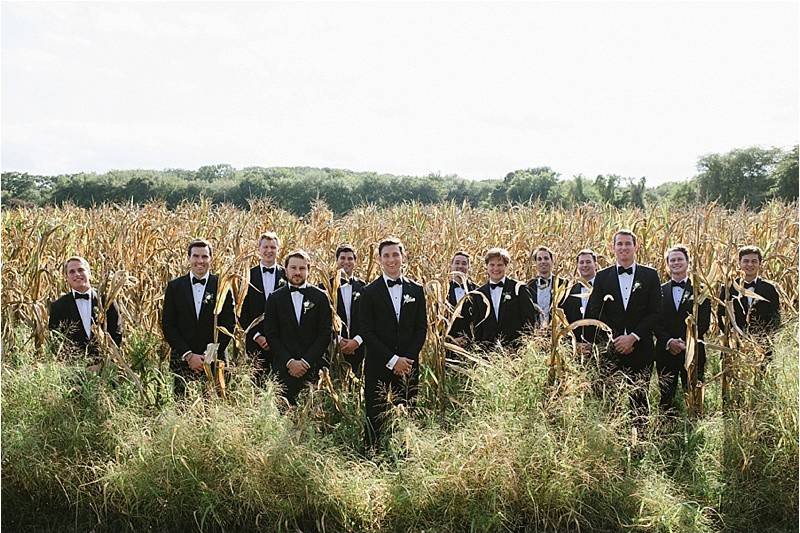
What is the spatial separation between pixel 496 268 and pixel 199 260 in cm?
221

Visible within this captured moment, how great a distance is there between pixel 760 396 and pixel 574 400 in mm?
1384

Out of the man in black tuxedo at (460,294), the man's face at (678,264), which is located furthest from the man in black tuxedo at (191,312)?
the man's face at (678,264)

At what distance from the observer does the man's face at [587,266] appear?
19.1 ft

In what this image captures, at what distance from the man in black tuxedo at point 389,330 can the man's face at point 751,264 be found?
2475 millimetres

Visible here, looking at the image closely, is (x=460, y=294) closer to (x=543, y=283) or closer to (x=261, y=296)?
(x=543, y=283)

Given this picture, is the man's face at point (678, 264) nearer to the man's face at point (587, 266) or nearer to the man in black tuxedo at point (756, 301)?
the man in black tuxedo at point (756, 301)

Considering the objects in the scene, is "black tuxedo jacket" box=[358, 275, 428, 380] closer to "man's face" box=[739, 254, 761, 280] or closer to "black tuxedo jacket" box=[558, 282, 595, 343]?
"black tuxedo jacket" box=[558, 282, 595, 343]

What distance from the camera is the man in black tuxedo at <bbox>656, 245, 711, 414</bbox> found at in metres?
5.34

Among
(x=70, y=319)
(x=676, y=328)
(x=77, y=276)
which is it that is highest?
(x=77, y=276)

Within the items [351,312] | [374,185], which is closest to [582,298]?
[351,312]

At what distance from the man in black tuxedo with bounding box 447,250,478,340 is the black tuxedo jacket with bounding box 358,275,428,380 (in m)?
0.53

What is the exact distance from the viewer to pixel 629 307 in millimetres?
5238

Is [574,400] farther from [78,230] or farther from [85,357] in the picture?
[78,230]

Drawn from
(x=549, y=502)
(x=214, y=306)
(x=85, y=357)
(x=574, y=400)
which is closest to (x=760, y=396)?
(x=574, y=400)
